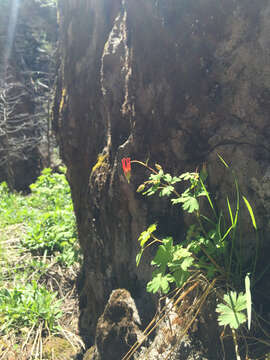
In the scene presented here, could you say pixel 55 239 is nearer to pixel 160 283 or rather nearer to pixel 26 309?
pixel 26 309

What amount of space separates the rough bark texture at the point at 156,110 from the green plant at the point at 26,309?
0.37 meters

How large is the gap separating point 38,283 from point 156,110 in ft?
8.84

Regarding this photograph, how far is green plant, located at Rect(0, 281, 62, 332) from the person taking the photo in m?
3.28

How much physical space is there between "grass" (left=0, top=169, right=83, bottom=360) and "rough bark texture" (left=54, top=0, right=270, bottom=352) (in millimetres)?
334

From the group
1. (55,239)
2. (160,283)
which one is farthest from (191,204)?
(55,239)

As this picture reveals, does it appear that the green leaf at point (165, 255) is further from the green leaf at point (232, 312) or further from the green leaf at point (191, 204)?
the green leaf at point (232, 312)

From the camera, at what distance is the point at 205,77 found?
2.13m

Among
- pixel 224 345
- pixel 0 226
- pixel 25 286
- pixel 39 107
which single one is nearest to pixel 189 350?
pixel 224 345

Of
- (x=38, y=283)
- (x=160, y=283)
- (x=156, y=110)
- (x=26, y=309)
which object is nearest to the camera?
(x=160, y=283)

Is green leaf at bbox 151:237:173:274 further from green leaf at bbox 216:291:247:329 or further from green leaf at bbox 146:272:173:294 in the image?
green leaf at bbox 216:291:247:329

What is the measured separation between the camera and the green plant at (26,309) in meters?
3.28

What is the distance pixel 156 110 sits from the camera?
241 centimetres

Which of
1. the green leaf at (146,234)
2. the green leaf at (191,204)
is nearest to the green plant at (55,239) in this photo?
the green leaf at (146,234)

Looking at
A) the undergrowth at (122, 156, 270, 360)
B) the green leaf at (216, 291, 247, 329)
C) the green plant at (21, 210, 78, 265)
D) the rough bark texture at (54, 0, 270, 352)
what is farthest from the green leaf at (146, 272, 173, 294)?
the green plant at (21, 210, 78, 265)
